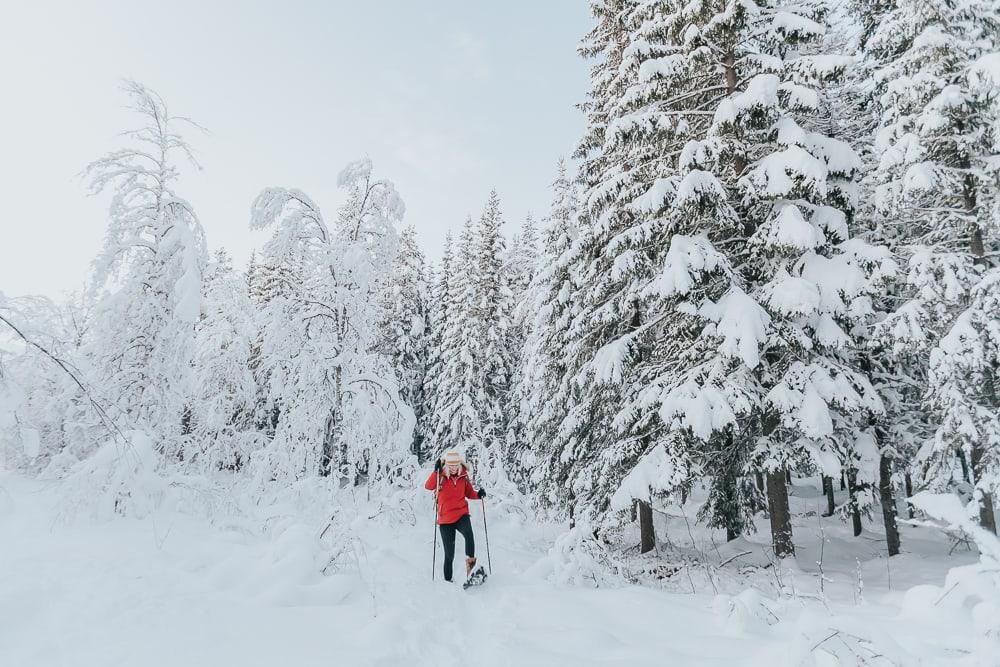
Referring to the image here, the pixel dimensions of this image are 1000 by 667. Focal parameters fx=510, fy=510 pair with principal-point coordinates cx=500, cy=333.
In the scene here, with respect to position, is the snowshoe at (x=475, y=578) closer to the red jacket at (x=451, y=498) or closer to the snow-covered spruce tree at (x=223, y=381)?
the red jacket at (x=451, y=498)

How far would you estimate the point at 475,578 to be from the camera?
282 inches

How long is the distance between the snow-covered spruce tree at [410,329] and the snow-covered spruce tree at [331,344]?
13075 millimetres

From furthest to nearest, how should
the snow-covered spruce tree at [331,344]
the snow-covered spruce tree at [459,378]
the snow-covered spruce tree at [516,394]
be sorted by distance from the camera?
the snow-covered spruce tree at [459,378], the snow-covered spruce tree at [516,394], the snow-covered spruce tree at [331,344]

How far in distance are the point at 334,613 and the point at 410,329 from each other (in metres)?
24.9

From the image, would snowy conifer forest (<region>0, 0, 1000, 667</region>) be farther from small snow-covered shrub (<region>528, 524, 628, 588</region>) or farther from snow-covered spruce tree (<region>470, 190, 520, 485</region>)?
snow-covered spruce tree (<region>470, 190, 520, 485</region>)

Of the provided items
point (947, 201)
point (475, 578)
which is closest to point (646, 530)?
point (475, 578)

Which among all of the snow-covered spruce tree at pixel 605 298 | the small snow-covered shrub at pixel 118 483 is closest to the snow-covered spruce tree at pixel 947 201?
the snow-covered spruce tree at pixel 605 298

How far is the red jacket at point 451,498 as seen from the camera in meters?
7.85

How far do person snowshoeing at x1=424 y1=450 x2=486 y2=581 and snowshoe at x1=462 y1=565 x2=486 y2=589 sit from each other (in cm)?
30

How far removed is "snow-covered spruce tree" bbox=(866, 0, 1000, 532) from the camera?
34.2 ft

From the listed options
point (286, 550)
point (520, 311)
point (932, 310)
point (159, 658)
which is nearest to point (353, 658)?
point (159, 658)

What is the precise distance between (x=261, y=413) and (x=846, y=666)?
70.5ft

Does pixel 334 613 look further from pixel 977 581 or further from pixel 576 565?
pixel 977 581

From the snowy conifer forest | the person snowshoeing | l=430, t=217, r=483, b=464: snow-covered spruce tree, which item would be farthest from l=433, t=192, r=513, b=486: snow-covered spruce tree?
the person snowshoeing
